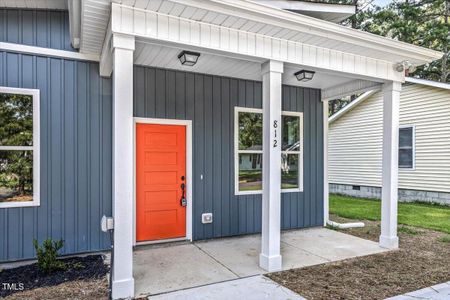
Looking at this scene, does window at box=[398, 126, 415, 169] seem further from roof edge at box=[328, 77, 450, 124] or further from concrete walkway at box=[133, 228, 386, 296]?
concrete walkway at box=[133, 228, 386, 296]

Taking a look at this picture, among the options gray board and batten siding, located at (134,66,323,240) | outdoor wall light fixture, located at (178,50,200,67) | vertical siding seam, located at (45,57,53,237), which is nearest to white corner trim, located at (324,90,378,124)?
gray board and batten siding, located at (134,66,323,240)

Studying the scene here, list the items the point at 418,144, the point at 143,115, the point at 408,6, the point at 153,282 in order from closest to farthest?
the point at 153,282
the point at 143,115
the point at 418,144
the point at 408,6

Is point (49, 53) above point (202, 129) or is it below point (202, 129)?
above

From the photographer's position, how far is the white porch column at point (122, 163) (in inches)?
123

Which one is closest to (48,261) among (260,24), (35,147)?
(35,147)

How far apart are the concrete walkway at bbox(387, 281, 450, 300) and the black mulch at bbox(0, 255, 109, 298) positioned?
3.41 meters

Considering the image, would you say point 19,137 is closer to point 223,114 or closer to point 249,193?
point 223,114

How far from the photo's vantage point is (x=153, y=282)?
11.8 ft

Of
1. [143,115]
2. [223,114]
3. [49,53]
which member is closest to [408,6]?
[223,114]

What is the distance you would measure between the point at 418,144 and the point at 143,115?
8639mm

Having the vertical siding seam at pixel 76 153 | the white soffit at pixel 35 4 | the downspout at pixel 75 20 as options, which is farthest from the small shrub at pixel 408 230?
the white soffit at pixel 35 4

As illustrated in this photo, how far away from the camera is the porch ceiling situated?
4207 mm

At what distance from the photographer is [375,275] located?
390 centimetres

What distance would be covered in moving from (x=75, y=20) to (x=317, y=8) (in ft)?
12.4
